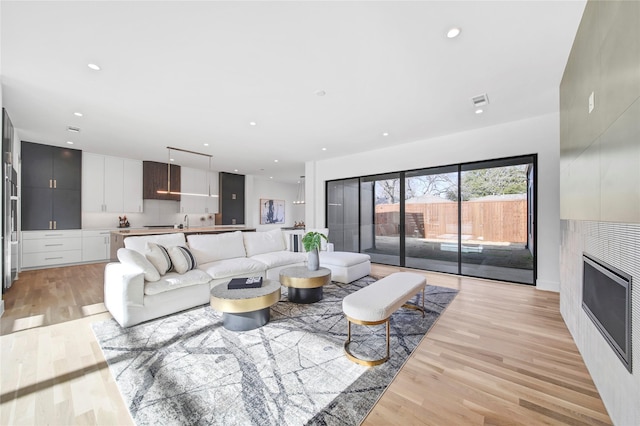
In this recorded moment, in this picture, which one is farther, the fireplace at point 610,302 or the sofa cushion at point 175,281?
the sofa cushion at point 175,281

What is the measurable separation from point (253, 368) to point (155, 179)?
7119 millimetres

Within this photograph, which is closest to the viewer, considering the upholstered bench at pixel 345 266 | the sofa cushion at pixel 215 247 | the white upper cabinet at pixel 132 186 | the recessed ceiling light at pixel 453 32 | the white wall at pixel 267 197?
the recessed ceiling light at pixel 453 32

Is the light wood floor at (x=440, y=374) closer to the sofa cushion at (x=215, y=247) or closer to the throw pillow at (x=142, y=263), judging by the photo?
the throw pillow at (x=142, y=263)

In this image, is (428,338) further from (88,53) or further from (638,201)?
(88,53)

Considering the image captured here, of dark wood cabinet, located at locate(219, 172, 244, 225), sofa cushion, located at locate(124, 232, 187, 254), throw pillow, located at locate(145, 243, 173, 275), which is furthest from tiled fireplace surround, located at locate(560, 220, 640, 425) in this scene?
dark wood cabinet, located at locate(219, 172, 244, 225)

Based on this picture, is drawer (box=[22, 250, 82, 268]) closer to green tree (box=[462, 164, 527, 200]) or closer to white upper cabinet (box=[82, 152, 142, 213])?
white upper cabinet (box=[82, 152, 142, 213])

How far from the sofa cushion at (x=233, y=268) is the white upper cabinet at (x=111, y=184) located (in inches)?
187

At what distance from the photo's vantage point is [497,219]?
460 cm

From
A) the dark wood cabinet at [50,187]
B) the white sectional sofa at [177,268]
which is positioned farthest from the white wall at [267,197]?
the white sectional sofa at [177,268]

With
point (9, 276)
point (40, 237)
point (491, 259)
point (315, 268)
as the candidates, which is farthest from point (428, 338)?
point (40, 237)

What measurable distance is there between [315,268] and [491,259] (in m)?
3.44

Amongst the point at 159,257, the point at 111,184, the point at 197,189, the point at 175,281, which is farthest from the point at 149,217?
the point at 175,281

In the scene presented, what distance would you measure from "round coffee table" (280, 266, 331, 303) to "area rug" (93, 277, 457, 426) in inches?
12.6

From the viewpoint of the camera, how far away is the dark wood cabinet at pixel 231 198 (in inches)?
349
